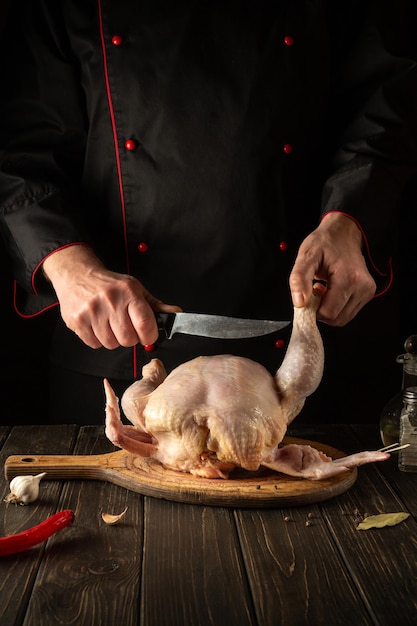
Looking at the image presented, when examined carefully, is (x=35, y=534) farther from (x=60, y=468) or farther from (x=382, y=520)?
(x=382, y=520)

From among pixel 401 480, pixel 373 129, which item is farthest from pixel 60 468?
pixel 373 129

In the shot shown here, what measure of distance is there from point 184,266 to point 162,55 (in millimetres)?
558

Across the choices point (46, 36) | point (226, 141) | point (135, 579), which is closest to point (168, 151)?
point (226, 141)

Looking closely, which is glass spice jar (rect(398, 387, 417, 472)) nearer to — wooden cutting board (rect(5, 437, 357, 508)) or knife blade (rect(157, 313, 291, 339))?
wooden cutting board (rect(5, 437, 357, 508))

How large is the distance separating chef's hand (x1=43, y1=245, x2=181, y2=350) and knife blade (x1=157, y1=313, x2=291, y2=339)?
0.09ft

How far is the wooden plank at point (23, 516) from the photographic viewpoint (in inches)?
49.3

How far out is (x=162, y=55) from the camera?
2160mm

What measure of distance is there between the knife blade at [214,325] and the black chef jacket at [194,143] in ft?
1.18

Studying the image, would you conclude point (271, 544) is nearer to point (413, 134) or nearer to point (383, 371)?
point (413, 134)

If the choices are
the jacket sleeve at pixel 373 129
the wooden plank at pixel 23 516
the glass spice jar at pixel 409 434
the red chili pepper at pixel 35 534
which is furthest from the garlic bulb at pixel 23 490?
the jacket sleeve at pixel 373 129

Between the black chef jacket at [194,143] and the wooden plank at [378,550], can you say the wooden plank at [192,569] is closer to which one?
the wooden plank at [378,550]

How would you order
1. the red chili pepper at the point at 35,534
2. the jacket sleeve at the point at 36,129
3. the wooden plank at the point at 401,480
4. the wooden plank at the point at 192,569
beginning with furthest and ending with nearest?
the jacket sleeve at the point at 36,129, the wooden plank at the point at 401,480, the red chili pepper at the point at 35,534, the wooden plank at the point at 192,569

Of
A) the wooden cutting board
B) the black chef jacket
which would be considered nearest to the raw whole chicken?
the wooden cutting board

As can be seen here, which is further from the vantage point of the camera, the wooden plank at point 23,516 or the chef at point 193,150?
the chef at point 193,150
